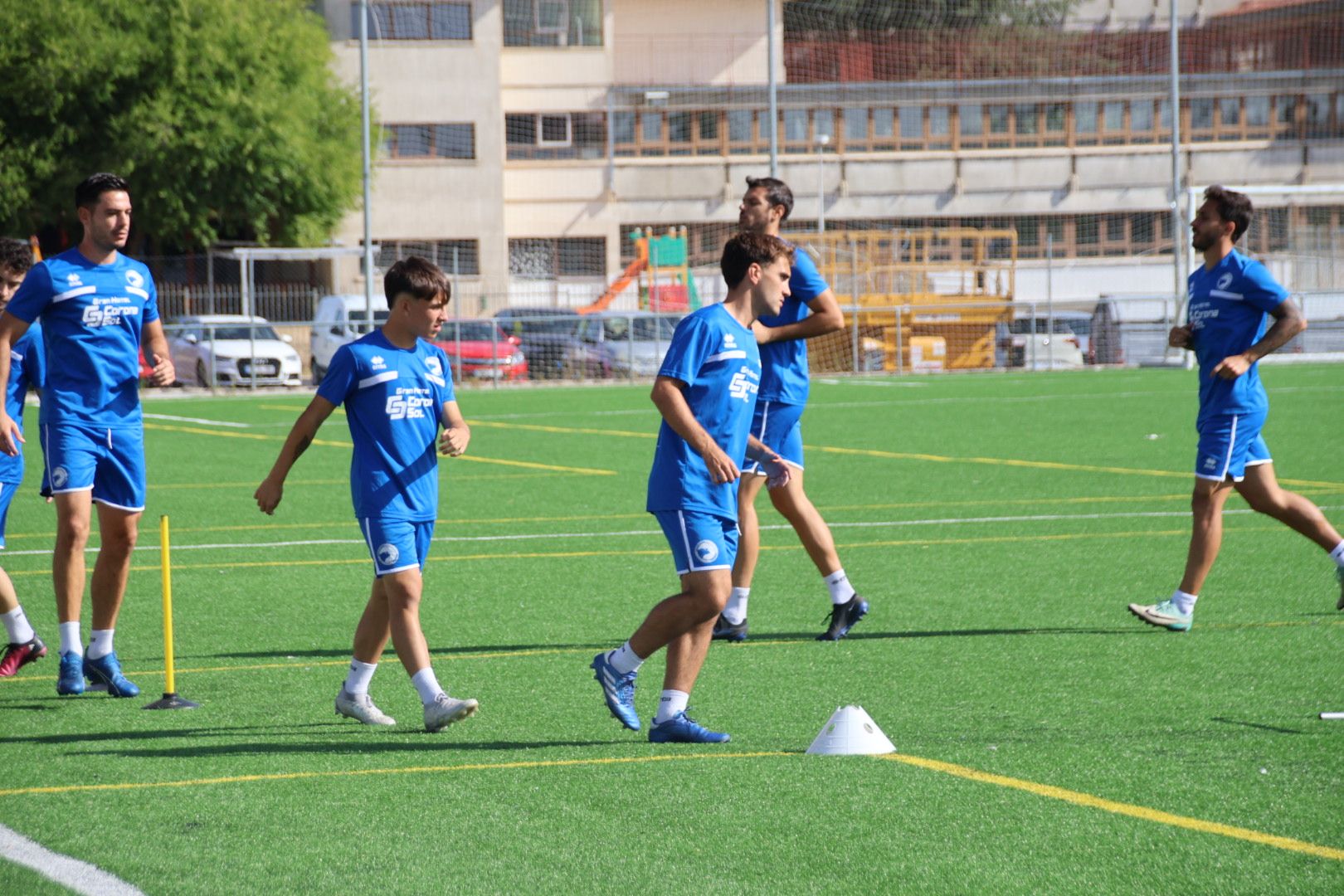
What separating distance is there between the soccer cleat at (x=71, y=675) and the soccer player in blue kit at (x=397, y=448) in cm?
142

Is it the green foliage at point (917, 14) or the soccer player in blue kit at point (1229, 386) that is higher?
the green foliage at point (917, 14)

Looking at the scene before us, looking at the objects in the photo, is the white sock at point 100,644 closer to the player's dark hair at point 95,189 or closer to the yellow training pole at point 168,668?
the yellow training pole at point 168,668

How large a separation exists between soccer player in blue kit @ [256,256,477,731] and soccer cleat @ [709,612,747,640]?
7.64 ft

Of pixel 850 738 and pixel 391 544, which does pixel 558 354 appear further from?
pixel 850 738

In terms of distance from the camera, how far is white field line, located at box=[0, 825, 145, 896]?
4.60 m

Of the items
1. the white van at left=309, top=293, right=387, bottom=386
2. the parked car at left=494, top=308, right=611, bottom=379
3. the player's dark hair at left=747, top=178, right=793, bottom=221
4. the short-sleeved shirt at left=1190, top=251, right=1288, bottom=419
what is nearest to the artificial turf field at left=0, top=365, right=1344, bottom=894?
the short-sleeved shirt at left=1190, top=251, right=1288, bottom=419

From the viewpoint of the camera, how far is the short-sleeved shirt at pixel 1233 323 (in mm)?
8656

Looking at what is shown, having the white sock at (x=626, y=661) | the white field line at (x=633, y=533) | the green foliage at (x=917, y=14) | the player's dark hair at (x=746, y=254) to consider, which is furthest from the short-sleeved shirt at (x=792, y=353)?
the green foliage at (x=917, y=14)

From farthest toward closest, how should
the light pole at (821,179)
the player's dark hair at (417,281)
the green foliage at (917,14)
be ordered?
the green foliage at (917,14)
the light pole at (821,179)
the player's dark hair at (417,281)

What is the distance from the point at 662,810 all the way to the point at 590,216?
54.4 meters

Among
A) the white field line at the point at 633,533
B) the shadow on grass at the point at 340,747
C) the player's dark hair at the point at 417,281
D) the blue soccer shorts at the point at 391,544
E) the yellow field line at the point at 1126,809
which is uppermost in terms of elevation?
the player's dark hair at the point at 417,281

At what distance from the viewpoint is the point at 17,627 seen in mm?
7949

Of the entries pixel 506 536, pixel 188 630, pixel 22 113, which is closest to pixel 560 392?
pixel 22 113

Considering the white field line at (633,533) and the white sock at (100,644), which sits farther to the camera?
the white field line at (633,533)
